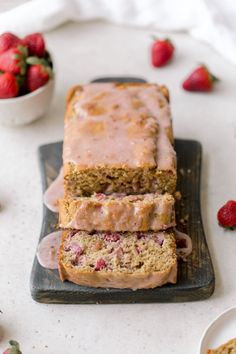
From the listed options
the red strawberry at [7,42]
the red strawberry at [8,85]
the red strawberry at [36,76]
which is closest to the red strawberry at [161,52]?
the red strawberry at [36,76]

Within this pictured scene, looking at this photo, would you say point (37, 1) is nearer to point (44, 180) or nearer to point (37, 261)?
point (44, 180)

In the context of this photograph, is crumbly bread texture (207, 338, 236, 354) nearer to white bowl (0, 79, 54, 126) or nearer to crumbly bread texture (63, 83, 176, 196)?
crumbly bread texture (63, 83, 176, 196)

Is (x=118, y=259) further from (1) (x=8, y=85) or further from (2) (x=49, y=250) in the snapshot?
(1) (x=8, y=85)

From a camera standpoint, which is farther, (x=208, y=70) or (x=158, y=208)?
(x=208, y=70)

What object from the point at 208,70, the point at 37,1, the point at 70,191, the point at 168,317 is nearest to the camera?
the point at 168,317

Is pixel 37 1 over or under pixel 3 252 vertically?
over

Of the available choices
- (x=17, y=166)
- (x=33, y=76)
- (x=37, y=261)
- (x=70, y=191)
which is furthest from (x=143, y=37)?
(x=37, y=261)

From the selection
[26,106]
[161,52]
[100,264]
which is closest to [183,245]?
[100,264]
